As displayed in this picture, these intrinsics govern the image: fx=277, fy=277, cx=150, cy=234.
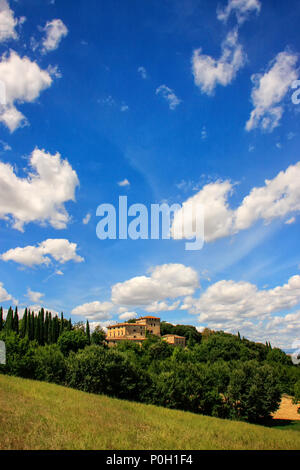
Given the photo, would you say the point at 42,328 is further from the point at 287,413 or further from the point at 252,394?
the point at 287,413

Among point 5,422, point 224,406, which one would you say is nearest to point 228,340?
point 224,406

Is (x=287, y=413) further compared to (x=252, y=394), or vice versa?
(x=287, y=413)

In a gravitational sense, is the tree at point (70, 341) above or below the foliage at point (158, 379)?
above

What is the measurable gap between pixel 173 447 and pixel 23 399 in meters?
15.0

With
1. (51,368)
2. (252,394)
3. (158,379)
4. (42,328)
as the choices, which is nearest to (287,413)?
(252,394)

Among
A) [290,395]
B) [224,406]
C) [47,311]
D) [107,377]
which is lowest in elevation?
[290,395]

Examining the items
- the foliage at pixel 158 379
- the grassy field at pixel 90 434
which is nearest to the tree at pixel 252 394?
the foliage at pixel 158 379

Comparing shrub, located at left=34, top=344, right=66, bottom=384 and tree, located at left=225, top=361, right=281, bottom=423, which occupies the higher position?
shrub, located at left=34, top=344, right=66, bottom=384

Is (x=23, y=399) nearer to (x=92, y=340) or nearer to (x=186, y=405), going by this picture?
(x=186, y=405)

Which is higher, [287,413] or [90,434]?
[90,434]

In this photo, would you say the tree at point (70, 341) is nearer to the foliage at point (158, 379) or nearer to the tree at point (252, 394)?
the foliage at point (158, 379)

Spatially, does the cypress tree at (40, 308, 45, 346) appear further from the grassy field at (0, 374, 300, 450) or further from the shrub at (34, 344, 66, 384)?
the grassy field at (0, 374, 300, 450)

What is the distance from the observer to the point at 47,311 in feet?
267

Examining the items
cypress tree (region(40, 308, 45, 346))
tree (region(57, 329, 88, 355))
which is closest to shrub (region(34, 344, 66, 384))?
tree (region(57, 329, 88, 355))
